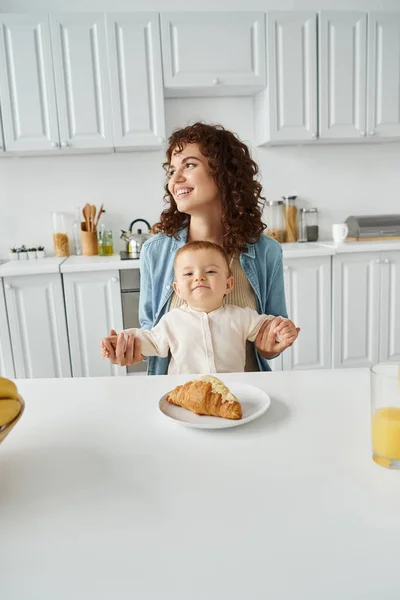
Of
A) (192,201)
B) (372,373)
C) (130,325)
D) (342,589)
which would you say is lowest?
(130,325)

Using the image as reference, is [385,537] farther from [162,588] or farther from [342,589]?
[162,588]

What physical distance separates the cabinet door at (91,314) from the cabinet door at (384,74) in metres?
1.88

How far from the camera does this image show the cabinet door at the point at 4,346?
264 centimetres

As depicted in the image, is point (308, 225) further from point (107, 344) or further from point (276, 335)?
point (107, 344)

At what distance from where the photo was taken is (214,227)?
147 centimetres

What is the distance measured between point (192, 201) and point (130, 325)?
4.99ft

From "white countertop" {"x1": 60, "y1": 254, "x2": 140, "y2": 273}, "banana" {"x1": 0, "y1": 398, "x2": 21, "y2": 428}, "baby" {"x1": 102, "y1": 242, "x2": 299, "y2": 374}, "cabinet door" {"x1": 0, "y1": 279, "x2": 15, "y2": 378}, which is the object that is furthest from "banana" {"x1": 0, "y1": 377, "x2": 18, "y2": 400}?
"cabinet door" {"x1": 0, "y1": 279, "x2": 15, "y2": 378}

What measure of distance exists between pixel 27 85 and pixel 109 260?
3.53ft

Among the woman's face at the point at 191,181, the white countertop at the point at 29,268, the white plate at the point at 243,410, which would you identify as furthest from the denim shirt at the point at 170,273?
the white countertop at the point at 29,268

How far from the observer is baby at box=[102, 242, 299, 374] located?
3.85 feet

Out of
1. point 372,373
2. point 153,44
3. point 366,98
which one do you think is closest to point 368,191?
point 366,98

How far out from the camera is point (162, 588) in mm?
445

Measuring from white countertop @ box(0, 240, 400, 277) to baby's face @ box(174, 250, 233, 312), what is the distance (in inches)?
59.0

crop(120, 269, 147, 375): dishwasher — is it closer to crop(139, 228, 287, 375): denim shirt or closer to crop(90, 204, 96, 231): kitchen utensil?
crop(90, 204, 96, 231): kitchen utensil
